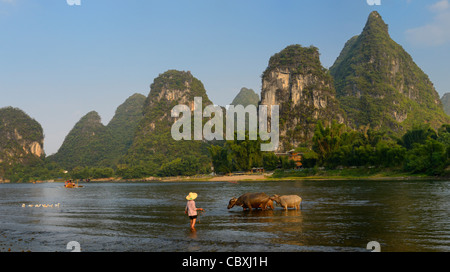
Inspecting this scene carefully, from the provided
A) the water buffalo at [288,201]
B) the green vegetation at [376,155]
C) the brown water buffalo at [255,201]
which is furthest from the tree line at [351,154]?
the brown water buffalo at [255,201]

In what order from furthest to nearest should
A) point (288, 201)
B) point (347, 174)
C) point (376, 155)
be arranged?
point (347, 174), point (376, 155), point (288, 201)

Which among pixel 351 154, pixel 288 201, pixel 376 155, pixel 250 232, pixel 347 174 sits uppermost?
pixel 351 154

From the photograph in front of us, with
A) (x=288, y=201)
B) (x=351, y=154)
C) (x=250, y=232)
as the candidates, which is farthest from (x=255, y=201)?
(x=351, y=154)

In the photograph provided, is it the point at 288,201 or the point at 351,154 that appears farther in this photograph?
the point at 351,154

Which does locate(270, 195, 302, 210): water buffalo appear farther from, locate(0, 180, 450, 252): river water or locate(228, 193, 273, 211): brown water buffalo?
locate(0, 180, 450, 252): river water

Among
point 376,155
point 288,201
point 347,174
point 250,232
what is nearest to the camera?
point 250,232

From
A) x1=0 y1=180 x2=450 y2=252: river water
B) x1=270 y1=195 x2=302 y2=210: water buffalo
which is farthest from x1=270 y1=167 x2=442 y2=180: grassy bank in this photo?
x1=0 y1=180 x2=450 y2=252: river water

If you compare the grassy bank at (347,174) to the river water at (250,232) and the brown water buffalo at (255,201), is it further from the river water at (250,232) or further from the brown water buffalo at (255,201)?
the brown water buffalo at (255,201)

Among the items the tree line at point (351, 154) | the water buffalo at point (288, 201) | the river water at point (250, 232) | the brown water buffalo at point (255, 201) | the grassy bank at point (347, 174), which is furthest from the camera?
the grassy bank at point (347, 174)

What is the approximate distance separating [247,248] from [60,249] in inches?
307

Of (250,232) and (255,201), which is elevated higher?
(255,201)

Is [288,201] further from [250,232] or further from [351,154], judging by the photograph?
[351,154]

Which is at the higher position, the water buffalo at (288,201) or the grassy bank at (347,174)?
the water buffalo at (288,201)
